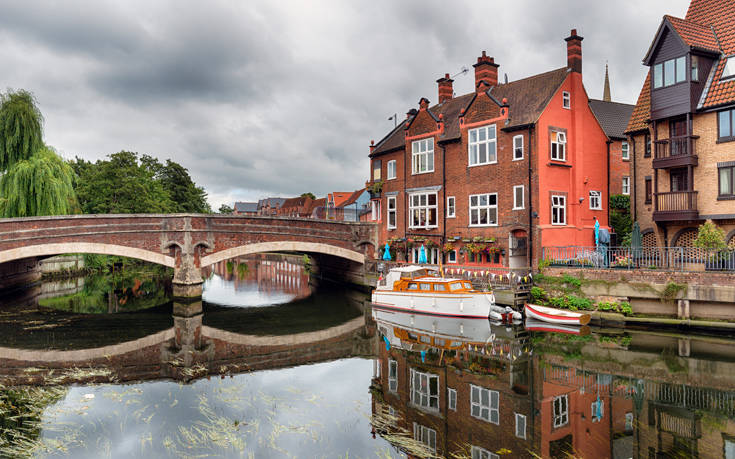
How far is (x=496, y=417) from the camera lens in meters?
11.2

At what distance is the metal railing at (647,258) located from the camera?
1886 cm

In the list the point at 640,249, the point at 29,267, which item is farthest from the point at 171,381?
the point at 29,267

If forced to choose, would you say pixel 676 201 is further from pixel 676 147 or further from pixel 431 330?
pixel 431 330

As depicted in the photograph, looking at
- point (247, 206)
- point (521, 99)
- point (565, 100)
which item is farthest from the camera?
point (247, 206)

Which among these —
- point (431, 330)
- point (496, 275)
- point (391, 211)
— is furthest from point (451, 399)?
point (391, 211)

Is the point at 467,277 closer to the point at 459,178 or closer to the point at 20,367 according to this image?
the point at 459,178

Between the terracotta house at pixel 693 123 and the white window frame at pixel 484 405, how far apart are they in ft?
47.7

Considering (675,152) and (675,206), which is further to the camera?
(675,152)

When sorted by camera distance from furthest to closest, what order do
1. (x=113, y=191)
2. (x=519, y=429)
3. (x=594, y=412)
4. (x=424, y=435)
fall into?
(x=113, y=191)
(x=594, y=412)
(x=519, y=429)
(x=424, y=435)

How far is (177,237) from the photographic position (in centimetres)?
2992

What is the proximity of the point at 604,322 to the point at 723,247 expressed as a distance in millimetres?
5358

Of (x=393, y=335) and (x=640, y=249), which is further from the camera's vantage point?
(x=640, y=249)

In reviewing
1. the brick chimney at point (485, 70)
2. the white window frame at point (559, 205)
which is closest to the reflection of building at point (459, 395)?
the white window frame at point (559, 205)

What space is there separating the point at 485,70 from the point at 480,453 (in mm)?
25402
